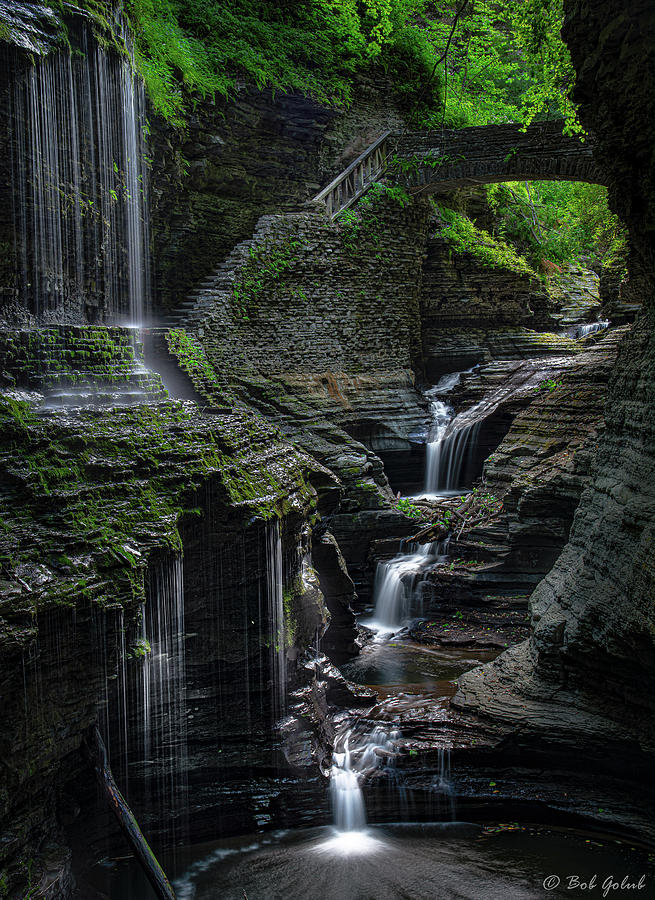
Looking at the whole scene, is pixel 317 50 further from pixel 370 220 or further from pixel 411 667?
pixel 411 667

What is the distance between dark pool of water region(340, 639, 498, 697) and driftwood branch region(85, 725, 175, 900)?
4181 millimetres

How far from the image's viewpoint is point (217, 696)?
6.32m

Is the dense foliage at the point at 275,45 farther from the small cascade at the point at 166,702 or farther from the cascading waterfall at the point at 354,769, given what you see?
the cascading waterfall at the point at 354,769

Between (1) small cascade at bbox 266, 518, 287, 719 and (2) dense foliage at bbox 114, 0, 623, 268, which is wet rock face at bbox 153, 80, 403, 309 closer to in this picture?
(2) dense foliage at bbox 114, 0, 623, 268

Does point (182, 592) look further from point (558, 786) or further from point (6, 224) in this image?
point (6, 224)

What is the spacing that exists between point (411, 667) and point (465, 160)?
1270 centimetres

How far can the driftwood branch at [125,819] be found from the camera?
4.81 meters

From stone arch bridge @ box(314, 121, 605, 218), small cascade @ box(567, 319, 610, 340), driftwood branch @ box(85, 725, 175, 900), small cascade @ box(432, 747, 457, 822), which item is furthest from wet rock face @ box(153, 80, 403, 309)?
small cascade @ box(432, 747, 457, 822)

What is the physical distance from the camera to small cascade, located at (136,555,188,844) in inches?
226

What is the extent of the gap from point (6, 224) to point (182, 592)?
16.6 feet

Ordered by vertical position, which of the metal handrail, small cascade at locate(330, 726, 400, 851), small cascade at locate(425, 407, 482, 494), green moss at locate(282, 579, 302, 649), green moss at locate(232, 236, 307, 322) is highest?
the metal handrail

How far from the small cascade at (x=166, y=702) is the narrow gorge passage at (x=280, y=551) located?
0.08 ft

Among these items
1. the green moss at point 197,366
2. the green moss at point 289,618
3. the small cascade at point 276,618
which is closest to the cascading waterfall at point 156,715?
the small cascade at point 276,618

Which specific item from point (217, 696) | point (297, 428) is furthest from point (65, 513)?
point (297, 428)
